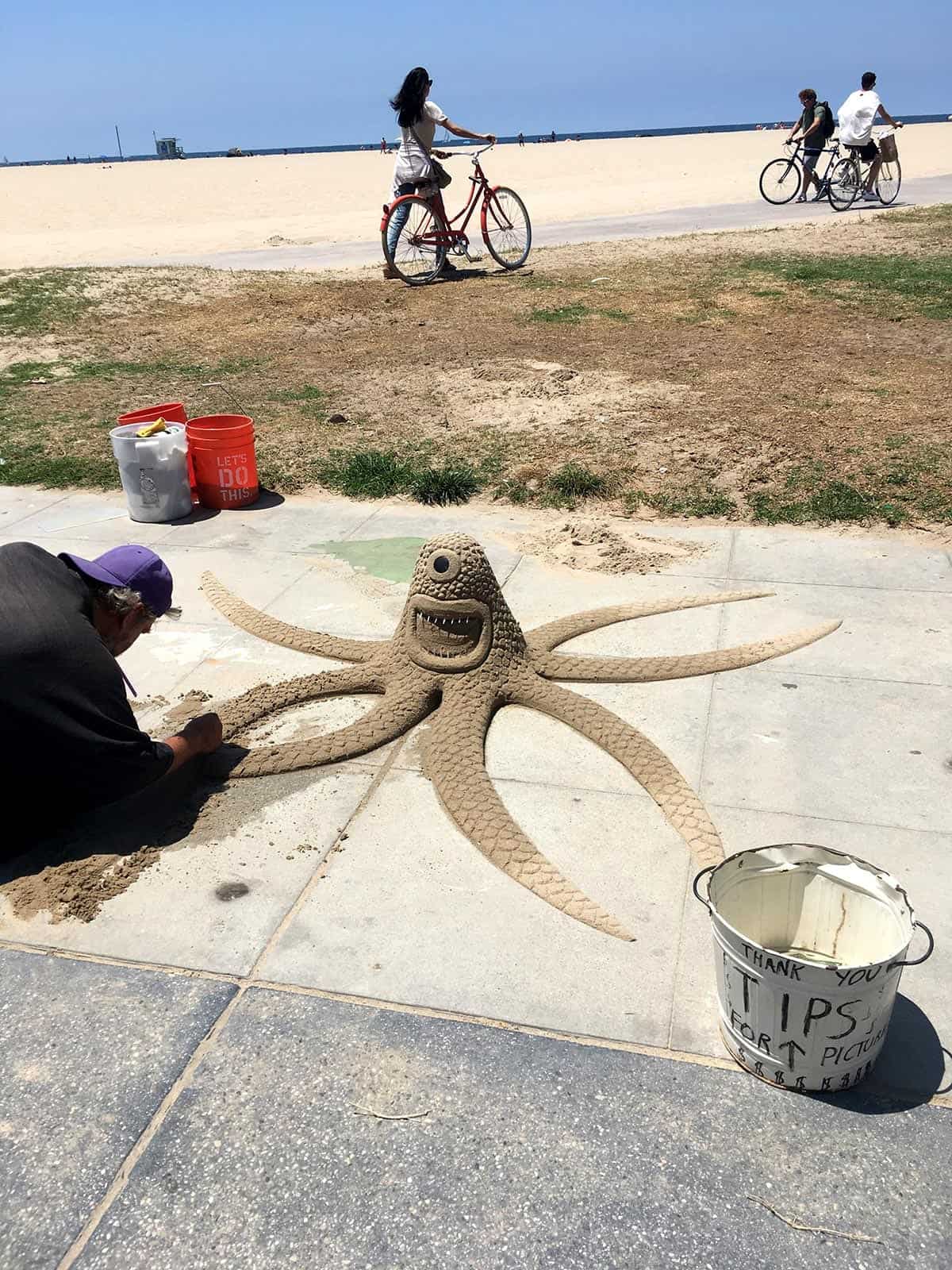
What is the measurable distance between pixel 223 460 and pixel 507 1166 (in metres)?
5.20

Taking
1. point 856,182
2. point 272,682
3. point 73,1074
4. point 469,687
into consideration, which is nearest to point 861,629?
point 469,687

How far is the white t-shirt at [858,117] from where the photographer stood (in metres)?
16.6

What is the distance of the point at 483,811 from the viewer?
359cm

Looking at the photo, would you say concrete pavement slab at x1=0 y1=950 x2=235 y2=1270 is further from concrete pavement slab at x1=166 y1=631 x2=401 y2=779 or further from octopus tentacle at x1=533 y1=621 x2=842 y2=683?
octopus tentacle at x1=533 y1=621 x2=842 y2=683

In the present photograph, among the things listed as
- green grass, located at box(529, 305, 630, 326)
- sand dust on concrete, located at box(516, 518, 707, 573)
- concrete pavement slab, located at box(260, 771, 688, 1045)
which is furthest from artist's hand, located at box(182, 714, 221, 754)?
green grass, located at box(529, 305, 630, 326)

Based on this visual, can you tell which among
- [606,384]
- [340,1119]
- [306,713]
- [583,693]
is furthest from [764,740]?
[606,384]

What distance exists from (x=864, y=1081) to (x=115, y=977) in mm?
2095

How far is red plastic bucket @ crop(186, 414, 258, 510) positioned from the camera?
6.68 metres

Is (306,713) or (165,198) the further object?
(165,198)

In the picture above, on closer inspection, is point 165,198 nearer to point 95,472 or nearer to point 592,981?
point 95,472

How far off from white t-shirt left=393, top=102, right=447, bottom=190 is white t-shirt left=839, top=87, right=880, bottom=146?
8680mm

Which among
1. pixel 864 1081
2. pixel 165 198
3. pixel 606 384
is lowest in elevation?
pixel 864 1081

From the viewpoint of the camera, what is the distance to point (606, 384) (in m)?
8.45

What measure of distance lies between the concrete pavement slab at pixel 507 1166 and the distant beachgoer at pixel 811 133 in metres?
19.2
